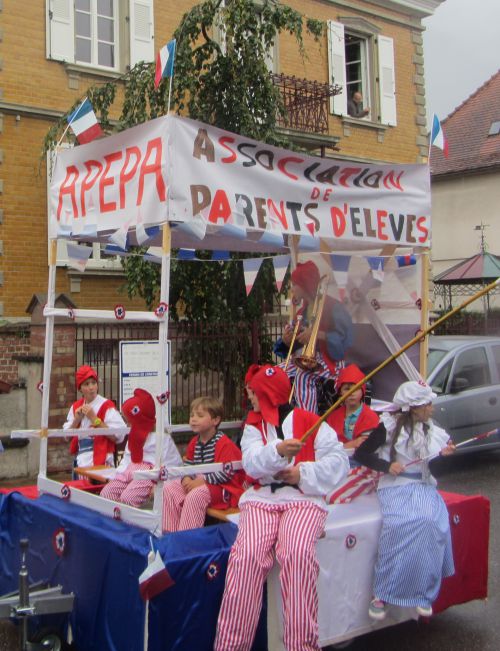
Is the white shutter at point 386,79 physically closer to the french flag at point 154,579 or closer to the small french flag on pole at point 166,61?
the small french flag on pole at point 166,61

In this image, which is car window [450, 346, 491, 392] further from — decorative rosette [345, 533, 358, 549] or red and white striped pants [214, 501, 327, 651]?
red and white striped pants [214, 501, 327, 651]

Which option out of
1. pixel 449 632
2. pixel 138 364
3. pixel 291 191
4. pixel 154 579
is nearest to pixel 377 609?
pixel 449 632

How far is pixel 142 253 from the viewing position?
6422 millimetres

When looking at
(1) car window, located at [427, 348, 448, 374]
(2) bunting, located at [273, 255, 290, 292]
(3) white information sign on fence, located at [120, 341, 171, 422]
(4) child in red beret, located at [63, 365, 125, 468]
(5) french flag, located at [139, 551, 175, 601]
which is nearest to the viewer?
(5) french flag, located at [139, 551, 175, 601]

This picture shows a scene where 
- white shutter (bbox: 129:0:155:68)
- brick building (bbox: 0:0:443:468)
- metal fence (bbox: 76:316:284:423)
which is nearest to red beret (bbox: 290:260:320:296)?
metal fence (bbox: 76:316:284:423)

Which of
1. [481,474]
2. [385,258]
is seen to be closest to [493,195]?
[481,474]

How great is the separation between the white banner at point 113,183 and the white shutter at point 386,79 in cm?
1449

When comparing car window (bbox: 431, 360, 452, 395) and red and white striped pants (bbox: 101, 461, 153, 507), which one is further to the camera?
car window (bbox: 431, 360, 452, 395)

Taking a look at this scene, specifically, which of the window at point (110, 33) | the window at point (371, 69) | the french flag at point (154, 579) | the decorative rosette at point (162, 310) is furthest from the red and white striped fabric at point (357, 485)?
the window at point (371, 69)

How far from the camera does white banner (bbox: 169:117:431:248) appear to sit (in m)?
4.41

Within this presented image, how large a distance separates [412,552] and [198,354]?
6804 mm

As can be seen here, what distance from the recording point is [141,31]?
48.5 feet

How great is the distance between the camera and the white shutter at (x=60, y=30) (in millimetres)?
13758

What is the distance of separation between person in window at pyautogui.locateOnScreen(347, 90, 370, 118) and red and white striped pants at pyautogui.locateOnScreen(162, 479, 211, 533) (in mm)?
14721
